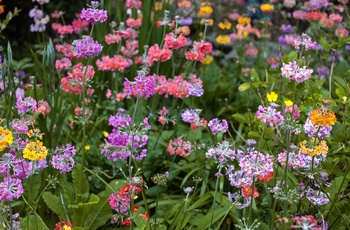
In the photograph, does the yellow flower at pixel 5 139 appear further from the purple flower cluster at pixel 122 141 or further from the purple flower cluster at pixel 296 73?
the purple flower cluster at pixel 296 73

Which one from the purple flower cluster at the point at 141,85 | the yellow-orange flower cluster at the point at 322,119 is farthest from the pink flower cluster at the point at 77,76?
the yellow-orange flower cluster at the point at 322,119

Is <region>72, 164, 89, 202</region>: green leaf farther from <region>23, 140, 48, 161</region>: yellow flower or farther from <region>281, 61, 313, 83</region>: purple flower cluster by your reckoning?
<region>281, 61, 313, 83</region>: purple flower cluster

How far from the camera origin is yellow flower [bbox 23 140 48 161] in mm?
1733

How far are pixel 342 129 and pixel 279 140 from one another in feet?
0.95

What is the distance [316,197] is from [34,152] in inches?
37.7

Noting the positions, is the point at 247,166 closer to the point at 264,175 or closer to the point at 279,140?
the point at 264,175

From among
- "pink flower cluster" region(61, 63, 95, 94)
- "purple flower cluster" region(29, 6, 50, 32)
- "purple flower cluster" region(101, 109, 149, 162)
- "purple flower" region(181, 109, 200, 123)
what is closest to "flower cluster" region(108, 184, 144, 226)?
"purple flower cluster" region(101, 109, 149, 162)

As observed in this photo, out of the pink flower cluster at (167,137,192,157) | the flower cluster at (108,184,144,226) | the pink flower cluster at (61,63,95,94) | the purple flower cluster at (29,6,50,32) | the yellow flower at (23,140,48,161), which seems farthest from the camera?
the purple flower cluster at (29,6,50,32)

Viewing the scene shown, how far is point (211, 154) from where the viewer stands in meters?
2.01

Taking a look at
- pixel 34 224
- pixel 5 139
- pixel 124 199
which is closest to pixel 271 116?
pixel 124 199

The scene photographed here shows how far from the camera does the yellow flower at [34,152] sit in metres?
1.73

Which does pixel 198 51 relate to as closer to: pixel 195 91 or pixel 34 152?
pixel 195 91

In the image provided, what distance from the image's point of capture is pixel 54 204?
2387mm

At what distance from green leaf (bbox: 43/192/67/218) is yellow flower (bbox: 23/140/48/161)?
665mm
